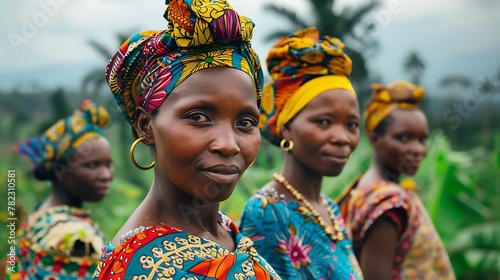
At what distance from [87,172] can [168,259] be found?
10.5 ft

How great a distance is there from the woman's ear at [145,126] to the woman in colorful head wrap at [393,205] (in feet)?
7.77

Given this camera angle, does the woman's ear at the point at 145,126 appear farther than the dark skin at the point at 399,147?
No

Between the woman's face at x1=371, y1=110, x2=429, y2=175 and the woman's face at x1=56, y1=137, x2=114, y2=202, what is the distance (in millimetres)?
2243

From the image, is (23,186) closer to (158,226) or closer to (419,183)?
(419,183)

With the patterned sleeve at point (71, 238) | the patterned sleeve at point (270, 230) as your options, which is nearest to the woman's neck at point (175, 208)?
the patterned sleeve at point (270, 230)

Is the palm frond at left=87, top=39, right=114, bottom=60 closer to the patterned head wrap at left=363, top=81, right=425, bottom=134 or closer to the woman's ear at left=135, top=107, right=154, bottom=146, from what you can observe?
the patterned head wrap at left=363, top=81, right=425, bottom=134

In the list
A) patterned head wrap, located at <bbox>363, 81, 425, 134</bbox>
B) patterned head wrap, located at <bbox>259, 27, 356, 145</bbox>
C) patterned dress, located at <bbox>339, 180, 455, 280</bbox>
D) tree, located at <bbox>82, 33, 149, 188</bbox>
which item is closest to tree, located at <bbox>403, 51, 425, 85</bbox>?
tree, located at <bbox>82, 33, 149, 188</bbox>

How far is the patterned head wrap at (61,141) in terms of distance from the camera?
5289mm

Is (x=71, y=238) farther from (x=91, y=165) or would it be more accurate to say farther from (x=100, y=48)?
(x=100, y=48)

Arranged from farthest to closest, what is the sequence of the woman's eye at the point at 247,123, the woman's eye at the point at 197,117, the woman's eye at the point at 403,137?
the woman's eye at the point at 403,137, the woman's eye at the point at 247,123, the woman's eye at the point at 197,117

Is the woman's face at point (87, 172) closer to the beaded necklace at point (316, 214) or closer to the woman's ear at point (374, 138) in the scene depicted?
the beaded necklace at point (316, 214)

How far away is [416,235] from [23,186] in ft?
23.8

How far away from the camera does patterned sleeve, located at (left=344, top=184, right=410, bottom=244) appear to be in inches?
173

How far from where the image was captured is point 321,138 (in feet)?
11.6
